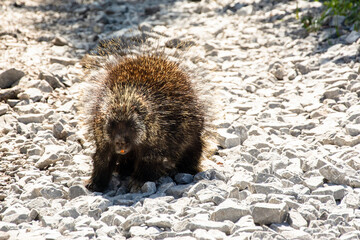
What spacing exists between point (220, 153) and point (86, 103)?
159 cm

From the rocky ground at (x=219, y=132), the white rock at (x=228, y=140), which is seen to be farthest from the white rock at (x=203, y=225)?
the white rock at (x=228, y=140)

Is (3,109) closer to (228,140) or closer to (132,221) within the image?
(228,140)

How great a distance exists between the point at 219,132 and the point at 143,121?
1456mm

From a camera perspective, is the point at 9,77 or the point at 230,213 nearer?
the point at 230,213

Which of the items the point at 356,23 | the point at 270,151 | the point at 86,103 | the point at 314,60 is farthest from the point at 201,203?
the point at 356,23

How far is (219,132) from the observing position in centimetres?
589

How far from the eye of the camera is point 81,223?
150 inches

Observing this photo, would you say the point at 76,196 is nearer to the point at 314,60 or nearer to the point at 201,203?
the point at 201,203

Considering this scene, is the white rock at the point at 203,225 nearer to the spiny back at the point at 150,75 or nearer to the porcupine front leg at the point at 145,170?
the porcupine front leg at the point at 145,170

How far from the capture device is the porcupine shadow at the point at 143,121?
4.61 m

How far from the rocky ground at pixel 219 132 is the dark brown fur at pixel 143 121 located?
0.25 m

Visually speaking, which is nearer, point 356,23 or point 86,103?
point 86,103

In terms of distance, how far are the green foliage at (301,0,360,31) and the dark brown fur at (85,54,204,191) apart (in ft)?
15.2

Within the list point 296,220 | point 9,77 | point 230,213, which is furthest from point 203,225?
point 9,77
